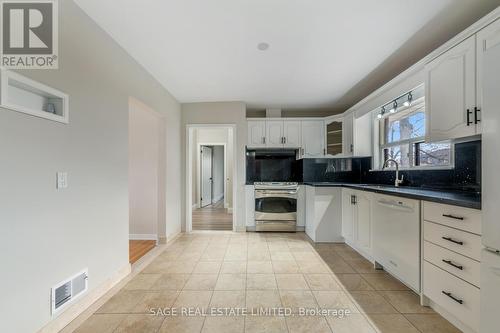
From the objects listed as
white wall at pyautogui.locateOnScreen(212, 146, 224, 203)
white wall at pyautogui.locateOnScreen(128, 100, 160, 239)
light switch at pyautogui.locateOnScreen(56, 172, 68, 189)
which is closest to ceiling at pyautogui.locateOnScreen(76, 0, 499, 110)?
white wall at pyautogui.locateOnScreen(128, 100, 160, 239)

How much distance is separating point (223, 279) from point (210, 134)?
5023mm

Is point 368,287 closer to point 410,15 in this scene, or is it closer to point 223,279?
point 223,279

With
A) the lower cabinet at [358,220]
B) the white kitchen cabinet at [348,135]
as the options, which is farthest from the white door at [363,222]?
the white kitchen cabinet at [348,135]

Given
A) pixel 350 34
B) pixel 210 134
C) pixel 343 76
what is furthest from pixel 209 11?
pixel 210 134

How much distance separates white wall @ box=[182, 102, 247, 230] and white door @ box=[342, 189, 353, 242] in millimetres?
1741

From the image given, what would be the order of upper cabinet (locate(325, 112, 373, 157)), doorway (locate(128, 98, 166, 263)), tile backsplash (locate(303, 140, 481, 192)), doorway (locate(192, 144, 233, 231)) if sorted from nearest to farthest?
tile backsplash (locate(303, 140, 481, 192)) → doorway (locate(128, 98, 166, 263)) → upper cabinet (locate(325, 112, 373, 157)) → doorway (locate(192, 144, 233, 231))

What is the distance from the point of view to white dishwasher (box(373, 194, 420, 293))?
6.38ft

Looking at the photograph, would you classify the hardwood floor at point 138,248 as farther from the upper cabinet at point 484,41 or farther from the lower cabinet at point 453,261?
the upper cabinet at point 484,41

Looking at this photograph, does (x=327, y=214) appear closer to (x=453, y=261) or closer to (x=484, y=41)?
(x=453, y=261)

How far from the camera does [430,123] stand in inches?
85.3

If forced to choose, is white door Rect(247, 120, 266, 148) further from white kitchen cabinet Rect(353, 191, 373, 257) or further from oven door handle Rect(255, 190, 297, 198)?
white kitchen cabinet Rect(353, 191, 373, 257)

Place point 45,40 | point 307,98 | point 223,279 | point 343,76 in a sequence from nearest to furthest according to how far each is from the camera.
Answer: point 45,40 < point 223,279 < point 343,76 < point 307,98

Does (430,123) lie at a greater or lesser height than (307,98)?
lesser

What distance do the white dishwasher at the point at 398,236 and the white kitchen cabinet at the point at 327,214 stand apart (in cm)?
94
